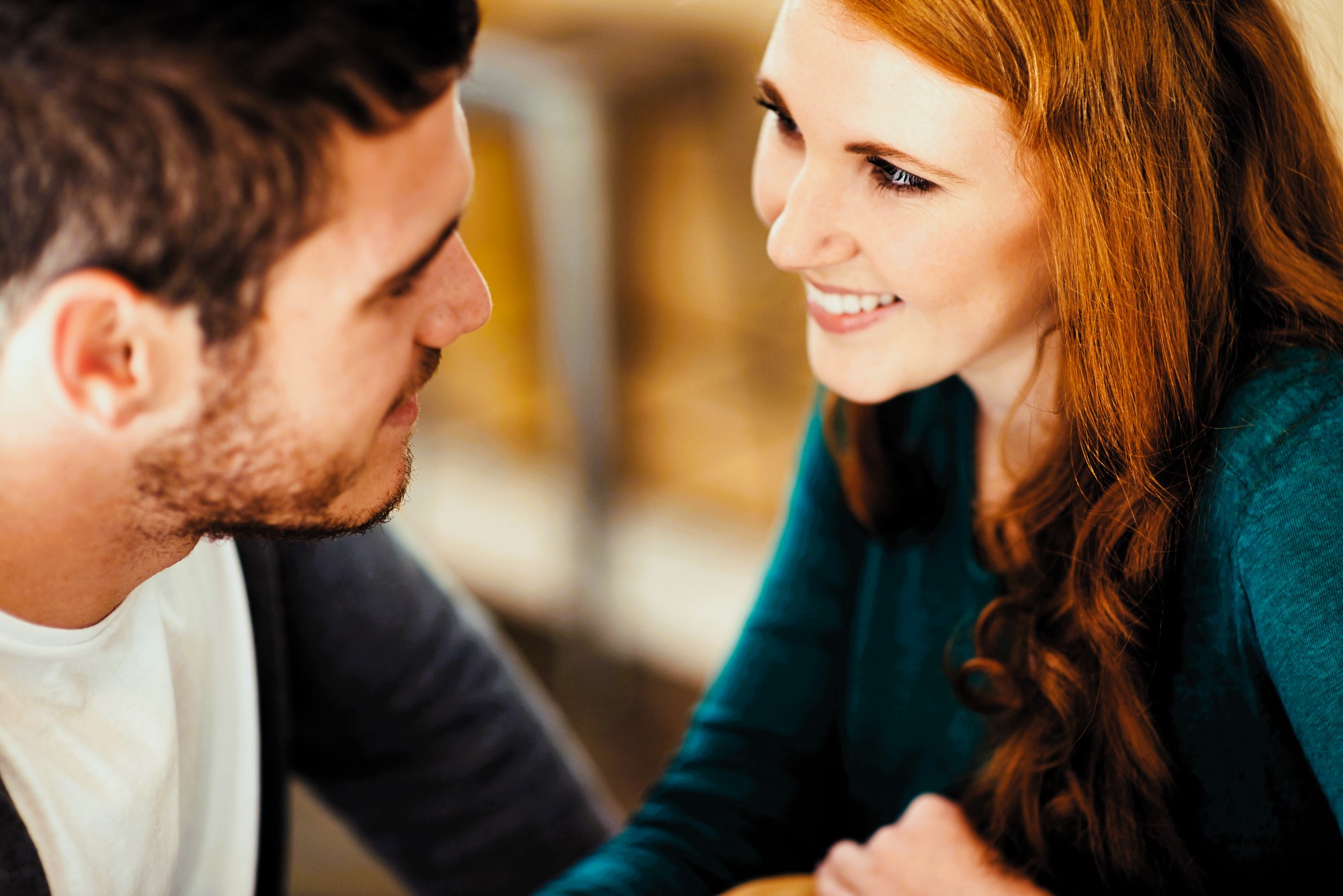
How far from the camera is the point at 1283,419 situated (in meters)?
0.79

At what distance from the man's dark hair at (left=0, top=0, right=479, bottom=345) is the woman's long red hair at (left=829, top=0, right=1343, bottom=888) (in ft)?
1.16

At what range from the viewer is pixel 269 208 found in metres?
0.66

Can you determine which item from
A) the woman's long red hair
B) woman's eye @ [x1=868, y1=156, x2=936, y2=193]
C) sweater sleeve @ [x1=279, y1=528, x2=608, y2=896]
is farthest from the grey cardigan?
woman's eye @ [x1=868, y1=156, x2=936, y2=193]

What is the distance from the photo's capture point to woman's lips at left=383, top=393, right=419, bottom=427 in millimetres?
827

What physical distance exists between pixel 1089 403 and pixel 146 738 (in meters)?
0.70

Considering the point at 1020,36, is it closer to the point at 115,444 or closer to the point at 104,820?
the point at 115,444

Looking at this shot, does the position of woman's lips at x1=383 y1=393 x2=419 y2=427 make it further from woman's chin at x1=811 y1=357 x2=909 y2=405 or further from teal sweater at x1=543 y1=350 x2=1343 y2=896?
teal sweater at x1=543 y1=350 x2=1343 y2=896

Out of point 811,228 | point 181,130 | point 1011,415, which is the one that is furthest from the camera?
point 1011,415

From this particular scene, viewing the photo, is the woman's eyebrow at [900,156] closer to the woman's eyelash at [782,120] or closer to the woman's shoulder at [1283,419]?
the woman's eyelash at [782,120]

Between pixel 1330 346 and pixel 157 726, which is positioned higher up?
pixel 1330 346

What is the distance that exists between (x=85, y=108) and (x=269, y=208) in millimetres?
103

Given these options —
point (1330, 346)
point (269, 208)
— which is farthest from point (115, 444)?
point (1330, 346)

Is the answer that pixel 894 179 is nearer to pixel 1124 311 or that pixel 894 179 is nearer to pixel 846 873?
pixel 1124 311

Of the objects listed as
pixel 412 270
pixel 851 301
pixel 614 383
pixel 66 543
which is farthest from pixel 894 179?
pixel 614 383
